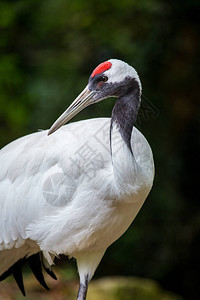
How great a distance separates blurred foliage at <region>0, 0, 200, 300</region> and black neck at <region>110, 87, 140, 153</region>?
2.60 meters

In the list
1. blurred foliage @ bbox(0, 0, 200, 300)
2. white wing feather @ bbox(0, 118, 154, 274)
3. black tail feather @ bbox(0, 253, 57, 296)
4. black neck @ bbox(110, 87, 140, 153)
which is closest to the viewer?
black neck @ bbox(110, 87, 140, 153)

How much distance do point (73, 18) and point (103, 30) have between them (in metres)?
0.35

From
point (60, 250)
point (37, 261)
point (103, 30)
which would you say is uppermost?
point (103, 30)

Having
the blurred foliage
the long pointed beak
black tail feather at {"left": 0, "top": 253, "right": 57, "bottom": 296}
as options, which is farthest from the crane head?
the blurred foliage

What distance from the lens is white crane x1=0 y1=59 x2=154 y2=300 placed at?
3.58 metres

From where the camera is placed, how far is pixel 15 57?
238 inches

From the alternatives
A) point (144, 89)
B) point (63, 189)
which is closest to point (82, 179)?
point (63, 189)

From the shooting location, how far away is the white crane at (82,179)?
3580 mm

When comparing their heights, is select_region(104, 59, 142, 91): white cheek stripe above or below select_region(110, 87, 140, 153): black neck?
above

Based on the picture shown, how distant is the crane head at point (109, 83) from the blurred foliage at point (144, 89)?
2486mm

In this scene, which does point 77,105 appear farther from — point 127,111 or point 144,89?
point 144,89

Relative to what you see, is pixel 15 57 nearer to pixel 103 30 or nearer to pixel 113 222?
pixel 103 30

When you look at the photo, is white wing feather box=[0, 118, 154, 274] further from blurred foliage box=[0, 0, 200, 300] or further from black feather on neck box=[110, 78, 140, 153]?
blurred foliage box=[0, 0, 200, 300]

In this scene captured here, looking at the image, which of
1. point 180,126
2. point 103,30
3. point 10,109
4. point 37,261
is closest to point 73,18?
point 103,30
